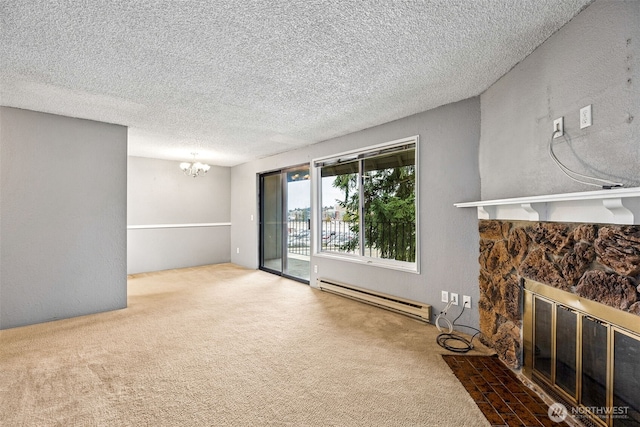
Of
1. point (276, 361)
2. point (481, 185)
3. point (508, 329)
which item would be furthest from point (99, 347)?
point (481, 185)

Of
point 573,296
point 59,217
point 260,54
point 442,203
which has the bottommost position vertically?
point 573,296

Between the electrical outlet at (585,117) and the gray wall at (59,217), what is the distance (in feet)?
14.8

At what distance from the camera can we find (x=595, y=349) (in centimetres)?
158

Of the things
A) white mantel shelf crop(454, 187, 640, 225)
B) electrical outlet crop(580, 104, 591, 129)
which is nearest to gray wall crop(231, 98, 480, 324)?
white mantel shelf crop(454, 187, 640, 225)

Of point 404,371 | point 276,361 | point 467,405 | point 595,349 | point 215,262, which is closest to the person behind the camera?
point 595,349

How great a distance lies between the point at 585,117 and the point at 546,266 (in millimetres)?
920

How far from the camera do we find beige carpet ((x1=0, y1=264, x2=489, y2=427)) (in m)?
1.74

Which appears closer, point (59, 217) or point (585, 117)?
point (585, 117)

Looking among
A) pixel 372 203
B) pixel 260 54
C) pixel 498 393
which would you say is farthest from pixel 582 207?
pixel 372 203

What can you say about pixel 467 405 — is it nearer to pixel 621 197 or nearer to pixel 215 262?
pixel 621 197

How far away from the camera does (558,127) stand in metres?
1.82

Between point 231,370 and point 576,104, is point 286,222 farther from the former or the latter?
point 576,104

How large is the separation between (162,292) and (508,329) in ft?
14.5

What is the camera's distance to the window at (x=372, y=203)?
3.57 metres
